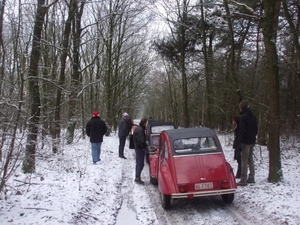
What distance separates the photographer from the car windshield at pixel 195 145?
792 centimetres

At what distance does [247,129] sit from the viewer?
888cm

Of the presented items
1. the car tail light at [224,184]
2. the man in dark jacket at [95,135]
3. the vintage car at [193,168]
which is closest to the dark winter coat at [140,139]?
the vintage car at [193,168]

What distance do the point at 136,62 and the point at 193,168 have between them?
31926mm

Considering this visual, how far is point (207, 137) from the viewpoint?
26.8ft

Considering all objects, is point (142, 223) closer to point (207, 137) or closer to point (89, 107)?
point (207, 137)

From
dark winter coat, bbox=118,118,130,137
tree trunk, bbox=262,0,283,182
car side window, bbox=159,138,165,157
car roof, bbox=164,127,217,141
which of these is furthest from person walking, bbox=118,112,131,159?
tree trunk, bbox=262,0,283,182

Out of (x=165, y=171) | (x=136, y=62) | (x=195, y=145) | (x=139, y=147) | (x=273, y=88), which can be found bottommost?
(x=165, y=171)

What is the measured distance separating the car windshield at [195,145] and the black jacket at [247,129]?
115 cm

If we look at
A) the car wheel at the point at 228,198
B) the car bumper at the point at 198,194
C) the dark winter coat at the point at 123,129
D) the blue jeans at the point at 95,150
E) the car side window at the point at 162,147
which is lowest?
the car wheel at the point at 228,198

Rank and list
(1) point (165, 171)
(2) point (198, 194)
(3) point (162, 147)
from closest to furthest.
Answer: (2) point (198, 194)
(1) point (165, 171)
(3) point (162, 147)

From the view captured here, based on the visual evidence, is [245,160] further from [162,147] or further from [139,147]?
[139,147]

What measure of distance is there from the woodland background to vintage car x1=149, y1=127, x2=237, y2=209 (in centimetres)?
195

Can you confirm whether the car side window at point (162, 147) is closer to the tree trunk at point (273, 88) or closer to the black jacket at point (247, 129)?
the black jacket at point (247, 129)

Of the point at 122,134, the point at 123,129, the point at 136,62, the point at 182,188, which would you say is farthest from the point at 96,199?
the point at 136,62
